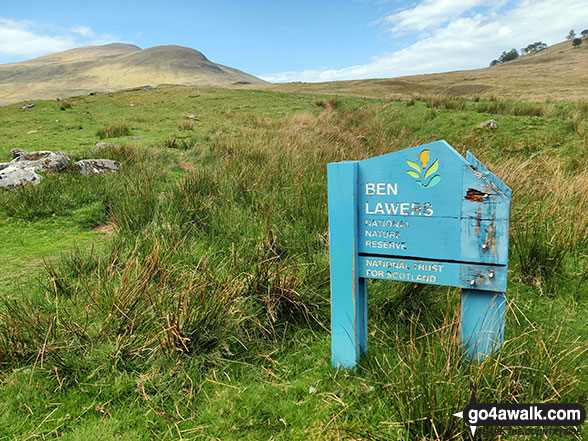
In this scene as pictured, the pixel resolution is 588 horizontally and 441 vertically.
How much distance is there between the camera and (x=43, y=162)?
617cm

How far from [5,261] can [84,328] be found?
2.09m

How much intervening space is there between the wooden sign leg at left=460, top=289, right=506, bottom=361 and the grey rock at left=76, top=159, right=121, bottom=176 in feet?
20.1

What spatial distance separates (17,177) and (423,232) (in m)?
6.04

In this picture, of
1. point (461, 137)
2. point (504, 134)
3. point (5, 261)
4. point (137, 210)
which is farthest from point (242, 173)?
point (504, 134)

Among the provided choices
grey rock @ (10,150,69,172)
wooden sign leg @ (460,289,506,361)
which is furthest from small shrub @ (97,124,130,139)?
wooden sign leg @ (460,289,506,361)

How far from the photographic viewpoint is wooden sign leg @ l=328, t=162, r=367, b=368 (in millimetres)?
1888

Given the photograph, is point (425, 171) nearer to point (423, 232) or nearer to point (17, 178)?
point (423, 232)

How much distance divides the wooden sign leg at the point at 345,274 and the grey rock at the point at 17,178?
524cm

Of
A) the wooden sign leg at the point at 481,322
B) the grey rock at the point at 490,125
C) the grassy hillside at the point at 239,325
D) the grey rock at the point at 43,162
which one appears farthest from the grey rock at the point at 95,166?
the grey rock at the point at 490,125

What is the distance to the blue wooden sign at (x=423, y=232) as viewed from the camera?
64.1 inches

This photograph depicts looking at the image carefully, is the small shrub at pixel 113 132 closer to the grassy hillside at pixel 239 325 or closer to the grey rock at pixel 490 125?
the grassy hillside at pixel 239 325

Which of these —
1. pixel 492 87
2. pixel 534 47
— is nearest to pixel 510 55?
pixel 534 47

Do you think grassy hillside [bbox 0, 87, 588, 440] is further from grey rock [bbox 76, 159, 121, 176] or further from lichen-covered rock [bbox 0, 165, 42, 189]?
grey rock [bbox 76, 159, 121, 176]

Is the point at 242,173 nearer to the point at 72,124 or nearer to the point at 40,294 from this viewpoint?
the point at 40,294
